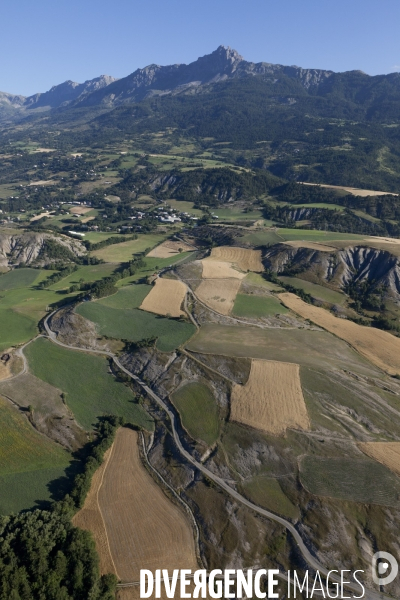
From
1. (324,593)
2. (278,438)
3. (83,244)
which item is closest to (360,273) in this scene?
(278,438)

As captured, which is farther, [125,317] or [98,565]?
[125,317]

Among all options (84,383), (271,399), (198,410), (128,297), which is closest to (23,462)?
(84,383)

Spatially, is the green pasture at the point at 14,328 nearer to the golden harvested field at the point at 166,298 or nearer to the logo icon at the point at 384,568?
the golden harvested field at the point at 166,298

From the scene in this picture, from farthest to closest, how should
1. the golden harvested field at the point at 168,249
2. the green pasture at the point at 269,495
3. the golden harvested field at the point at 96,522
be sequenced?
the golden harvested field at the point at 168,249 → the green pasture at the point at 269,495 → the golden harvested field at the point at 96,522

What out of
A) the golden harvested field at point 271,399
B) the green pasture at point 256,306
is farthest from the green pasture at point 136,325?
the golden harvested field at point 271,399

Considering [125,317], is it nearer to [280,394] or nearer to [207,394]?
[207,394]

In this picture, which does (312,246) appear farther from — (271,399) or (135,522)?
(135,522)
